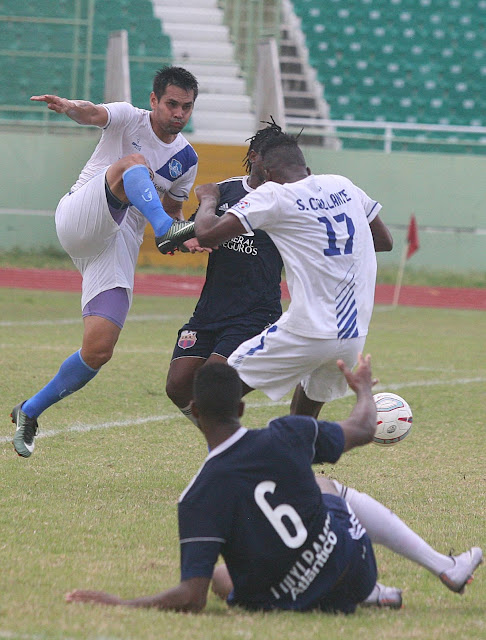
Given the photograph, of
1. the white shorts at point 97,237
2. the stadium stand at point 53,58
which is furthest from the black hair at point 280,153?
the stadium stand at point 53,58

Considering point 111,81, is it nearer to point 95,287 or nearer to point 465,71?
point 465,71

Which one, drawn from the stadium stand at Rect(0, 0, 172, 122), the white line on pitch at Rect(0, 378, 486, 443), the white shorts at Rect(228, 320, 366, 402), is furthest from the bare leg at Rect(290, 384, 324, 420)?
the stadium stand at Rect(0, 0, 172, 122)

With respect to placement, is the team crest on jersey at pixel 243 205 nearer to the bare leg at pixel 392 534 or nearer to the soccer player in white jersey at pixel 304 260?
the soccer player in white jersey at pixel 304 260

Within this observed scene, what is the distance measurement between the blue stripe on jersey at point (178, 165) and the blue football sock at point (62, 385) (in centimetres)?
120

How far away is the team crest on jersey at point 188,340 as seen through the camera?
19.0 feet

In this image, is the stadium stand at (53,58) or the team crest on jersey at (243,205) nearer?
the team crest on jersey at (243,205)

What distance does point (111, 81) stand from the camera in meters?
20.5

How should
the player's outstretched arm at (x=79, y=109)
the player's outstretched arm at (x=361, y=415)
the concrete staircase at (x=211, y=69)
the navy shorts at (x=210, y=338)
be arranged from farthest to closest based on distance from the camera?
the concrete staircase at (x=211, y=69) → the player's outstretched arm at (x=79, y=109) → the navy shorts at (x=210, y=338) → the player's outstretched arm at (x=361, y=415)

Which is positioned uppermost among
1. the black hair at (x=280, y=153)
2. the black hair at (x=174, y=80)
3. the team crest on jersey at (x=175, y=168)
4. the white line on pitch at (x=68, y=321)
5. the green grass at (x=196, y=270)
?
the black hair at (x=174, y=80)

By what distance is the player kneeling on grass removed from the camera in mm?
3475

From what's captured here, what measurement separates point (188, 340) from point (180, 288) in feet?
42.0

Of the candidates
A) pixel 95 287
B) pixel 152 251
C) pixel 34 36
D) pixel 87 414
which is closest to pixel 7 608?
pixel 95 287

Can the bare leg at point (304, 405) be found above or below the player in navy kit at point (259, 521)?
below

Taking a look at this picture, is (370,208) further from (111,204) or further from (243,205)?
(111,204)
